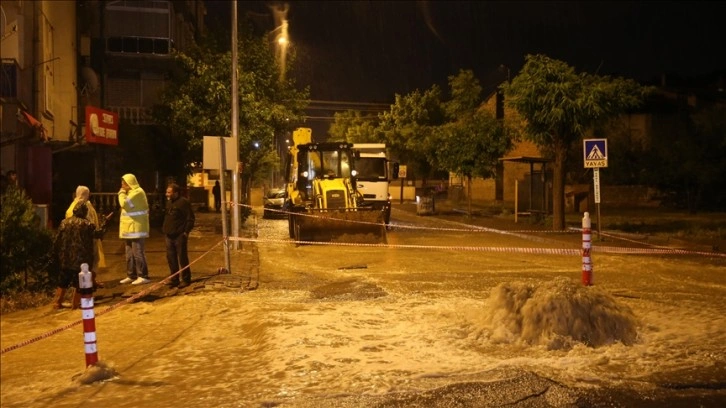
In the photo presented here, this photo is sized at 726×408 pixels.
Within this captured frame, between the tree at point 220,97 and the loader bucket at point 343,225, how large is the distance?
20.3 feet

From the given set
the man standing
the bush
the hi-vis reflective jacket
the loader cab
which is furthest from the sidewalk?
the loader cab

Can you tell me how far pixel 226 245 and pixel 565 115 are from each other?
41.8 feet

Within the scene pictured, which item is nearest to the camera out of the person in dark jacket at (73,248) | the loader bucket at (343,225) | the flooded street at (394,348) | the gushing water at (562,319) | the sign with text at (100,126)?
the flooded street at (394,348)

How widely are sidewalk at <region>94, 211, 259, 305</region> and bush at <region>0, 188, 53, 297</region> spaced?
961mm

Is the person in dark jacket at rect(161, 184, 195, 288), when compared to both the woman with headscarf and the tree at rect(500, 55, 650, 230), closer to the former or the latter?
the woman with headscarf

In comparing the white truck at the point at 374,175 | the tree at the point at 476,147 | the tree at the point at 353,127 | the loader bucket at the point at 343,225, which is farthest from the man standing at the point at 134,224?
the tree at the point at 353,127

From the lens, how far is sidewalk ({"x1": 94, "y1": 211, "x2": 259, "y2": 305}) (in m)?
10.8

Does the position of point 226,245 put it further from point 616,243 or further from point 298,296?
point 616,243

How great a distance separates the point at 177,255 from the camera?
11.2m

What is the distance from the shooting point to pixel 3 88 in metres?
16.4

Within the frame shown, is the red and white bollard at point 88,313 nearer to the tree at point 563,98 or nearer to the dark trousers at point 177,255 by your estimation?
the dark trousers at point 177,255

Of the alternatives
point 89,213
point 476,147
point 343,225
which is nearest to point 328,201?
point 343,225

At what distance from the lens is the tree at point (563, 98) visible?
2097cm

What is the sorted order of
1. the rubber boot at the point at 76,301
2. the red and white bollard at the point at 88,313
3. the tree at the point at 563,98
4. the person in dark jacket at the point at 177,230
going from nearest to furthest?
the red and white bollard at the point at 88,313
the rubber boot at the point at 76,301
the person in dark jacket at the point at 177,230
the tree at the point at 563,98
